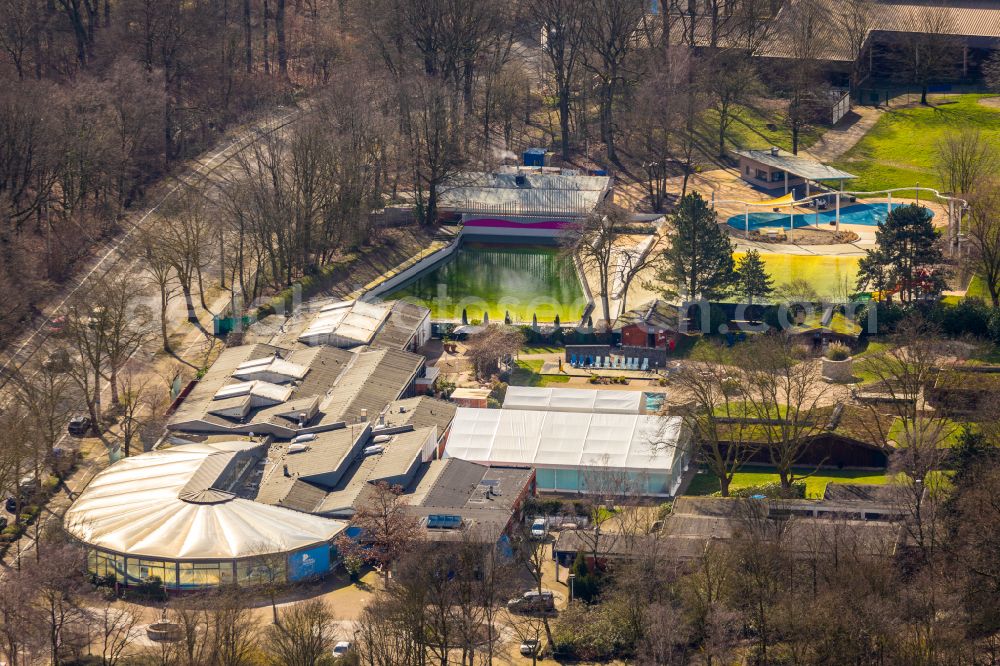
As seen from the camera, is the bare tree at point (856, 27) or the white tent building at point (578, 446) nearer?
the white tent building at point (578, 446)

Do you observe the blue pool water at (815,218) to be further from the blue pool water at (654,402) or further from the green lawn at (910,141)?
the blue pool water at (654,402)

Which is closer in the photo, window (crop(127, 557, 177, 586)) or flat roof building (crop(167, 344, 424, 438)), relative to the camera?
window (crop(127, 557, 177, 586))

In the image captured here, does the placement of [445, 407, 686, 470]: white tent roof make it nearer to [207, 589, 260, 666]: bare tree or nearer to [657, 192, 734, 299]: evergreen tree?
[657, 192, 734, 299]: evergreen tree

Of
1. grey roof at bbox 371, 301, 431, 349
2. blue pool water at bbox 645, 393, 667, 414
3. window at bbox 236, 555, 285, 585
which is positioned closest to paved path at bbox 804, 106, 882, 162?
grey roof at bbox 371, 301, 431, 349

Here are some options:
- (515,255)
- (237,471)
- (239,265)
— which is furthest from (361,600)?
(515,255)

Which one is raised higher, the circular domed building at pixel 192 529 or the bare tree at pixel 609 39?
the bare tree at pixel 609 39

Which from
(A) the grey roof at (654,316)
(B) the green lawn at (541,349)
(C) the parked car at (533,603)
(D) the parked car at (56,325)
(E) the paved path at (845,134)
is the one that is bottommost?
(C) the parked car at (533,603)

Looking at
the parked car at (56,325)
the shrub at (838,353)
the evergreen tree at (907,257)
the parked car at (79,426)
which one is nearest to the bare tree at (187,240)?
the parked car at (56,325)
